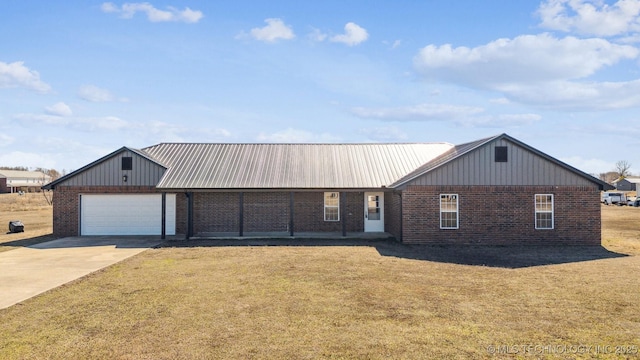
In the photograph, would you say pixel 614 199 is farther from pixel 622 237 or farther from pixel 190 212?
pixel 190 212

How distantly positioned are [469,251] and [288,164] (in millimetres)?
11170

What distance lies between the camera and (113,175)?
2178 centimetres

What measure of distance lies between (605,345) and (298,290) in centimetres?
637

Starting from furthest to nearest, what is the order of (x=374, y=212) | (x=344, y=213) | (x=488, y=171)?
1. (x=374, y=212)
2. (x=344, y=213)
3. (x=488, y=171)

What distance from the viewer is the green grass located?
6852 millimetres

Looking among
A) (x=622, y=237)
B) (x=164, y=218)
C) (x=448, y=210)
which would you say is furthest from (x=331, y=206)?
(x=622, y=237)

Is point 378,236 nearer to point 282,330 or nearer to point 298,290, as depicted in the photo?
point 298,290

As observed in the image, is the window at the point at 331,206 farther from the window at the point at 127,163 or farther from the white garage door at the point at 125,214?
the window at the point at 127,163

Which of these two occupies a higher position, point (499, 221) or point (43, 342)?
point (499, 221)

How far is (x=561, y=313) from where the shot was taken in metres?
8.53

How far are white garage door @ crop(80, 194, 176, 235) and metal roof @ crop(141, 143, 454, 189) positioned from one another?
1.74 meters

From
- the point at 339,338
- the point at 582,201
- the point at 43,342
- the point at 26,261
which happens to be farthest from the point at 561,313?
the point at 26,261

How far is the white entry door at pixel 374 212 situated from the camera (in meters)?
22.4

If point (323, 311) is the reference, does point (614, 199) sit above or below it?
above
